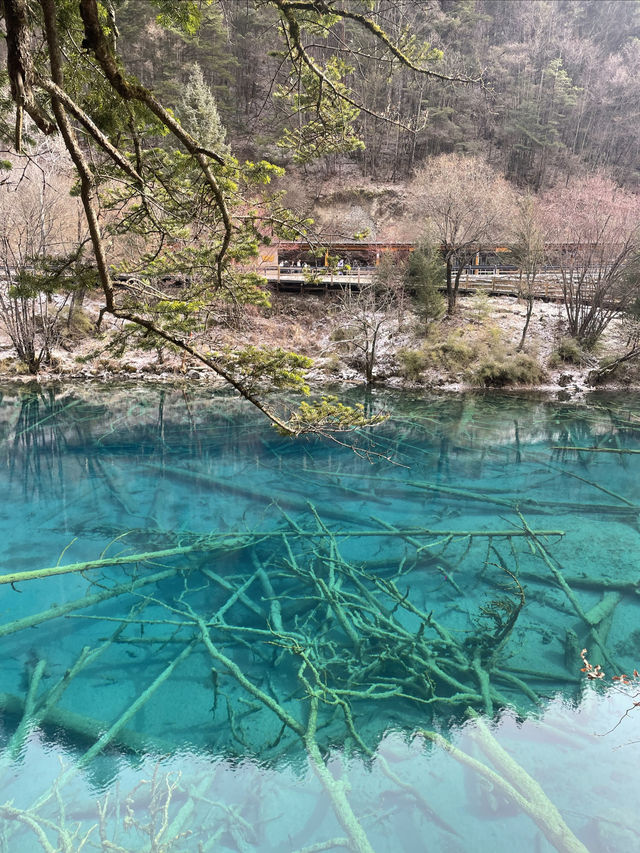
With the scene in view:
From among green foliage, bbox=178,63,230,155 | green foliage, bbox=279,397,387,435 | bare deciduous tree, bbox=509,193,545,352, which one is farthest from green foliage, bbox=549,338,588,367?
green foliage, bbox=178,63,230,155

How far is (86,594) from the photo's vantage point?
711cm

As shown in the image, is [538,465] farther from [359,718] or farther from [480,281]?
[480,281]

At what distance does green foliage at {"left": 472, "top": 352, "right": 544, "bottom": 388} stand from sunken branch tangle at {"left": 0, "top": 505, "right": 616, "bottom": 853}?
1271 cm

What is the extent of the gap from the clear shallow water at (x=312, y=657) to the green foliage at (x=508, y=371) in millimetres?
9077

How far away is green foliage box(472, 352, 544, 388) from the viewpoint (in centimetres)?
2041

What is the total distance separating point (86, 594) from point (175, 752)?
3.07 m

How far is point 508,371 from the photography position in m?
20.4

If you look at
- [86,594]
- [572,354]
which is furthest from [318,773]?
[572,354]

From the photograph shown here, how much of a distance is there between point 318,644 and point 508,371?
16916 mm

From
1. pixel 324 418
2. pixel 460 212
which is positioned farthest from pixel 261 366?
pixel 460 212

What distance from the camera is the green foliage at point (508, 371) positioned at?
20406 millimetres

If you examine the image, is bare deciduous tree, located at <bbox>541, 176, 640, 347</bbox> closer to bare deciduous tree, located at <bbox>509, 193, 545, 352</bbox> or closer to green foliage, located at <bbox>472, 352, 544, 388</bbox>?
bare deciduous tree, located at <bbox>509, 193, 545, 352</bbox>

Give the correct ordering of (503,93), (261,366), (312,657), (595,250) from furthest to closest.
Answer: (503,93) → (595,250) → (312,657) → (261,366)

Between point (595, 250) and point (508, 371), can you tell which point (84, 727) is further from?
point (595, 250)
